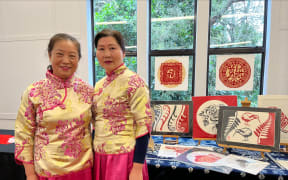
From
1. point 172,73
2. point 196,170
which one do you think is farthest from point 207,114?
point 172,73

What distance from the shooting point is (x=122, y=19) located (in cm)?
238

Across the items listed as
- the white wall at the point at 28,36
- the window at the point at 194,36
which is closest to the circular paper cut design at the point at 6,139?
the white wall at the point at 28,36

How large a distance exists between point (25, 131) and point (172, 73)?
1638 millimetres

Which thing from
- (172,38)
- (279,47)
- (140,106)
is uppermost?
(172,38)

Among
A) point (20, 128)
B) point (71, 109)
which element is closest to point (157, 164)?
point (71, 109)

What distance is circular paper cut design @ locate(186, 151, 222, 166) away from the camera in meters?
1.17

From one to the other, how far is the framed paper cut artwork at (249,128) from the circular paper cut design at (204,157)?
117 mm

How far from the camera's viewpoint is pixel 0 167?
1.42 metres

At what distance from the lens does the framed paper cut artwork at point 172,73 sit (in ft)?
6.93

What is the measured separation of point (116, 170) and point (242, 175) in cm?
76

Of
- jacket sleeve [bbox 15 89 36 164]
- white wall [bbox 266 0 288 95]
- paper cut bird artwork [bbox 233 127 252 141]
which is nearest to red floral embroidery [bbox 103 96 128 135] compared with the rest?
jacket sleeve [bbox 15 89 36 164]

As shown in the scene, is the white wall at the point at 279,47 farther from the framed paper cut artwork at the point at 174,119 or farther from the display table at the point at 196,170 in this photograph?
the framed paper cut artwork at the point at 174,119

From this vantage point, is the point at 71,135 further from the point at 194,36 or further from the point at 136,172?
the point at 194,36

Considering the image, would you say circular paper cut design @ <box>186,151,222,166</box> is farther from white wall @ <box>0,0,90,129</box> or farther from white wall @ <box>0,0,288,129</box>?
white wall @ <box>0,0,90,129</box>
